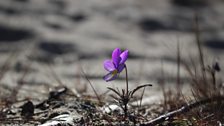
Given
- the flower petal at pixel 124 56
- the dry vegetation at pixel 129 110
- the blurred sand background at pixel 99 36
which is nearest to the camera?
the flower petal at pixel 124 56

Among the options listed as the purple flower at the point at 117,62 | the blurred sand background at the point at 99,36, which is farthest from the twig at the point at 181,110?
the blurred sand background at the point at 99,36

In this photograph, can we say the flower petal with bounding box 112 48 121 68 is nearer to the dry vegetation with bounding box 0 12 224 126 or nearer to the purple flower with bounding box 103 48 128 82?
the purple flower with bounding box 103 48 128 82

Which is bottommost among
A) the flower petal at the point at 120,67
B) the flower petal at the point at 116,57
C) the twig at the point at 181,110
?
the twig at the point at 181,110

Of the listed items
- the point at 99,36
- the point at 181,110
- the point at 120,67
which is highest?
the point at 99,36

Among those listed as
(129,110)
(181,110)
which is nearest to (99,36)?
(129,110)

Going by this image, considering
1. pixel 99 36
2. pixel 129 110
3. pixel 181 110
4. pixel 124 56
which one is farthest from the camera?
pixel 99 36

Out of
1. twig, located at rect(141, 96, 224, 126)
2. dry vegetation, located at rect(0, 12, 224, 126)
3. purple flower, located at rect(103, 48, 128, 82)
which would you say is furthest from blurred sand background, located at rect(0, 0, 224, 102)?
purple flower, located at rect(103, 48, 128, 82)

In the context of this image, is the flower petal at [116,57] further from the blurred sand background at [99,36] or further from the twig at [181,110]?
the blurred sand background at [99,36]

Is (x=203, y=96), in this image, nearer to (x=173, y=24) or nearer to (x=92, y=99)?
(x=92, y=99)

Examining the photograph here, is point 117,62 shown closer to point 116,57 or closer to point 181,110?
point 116,57
